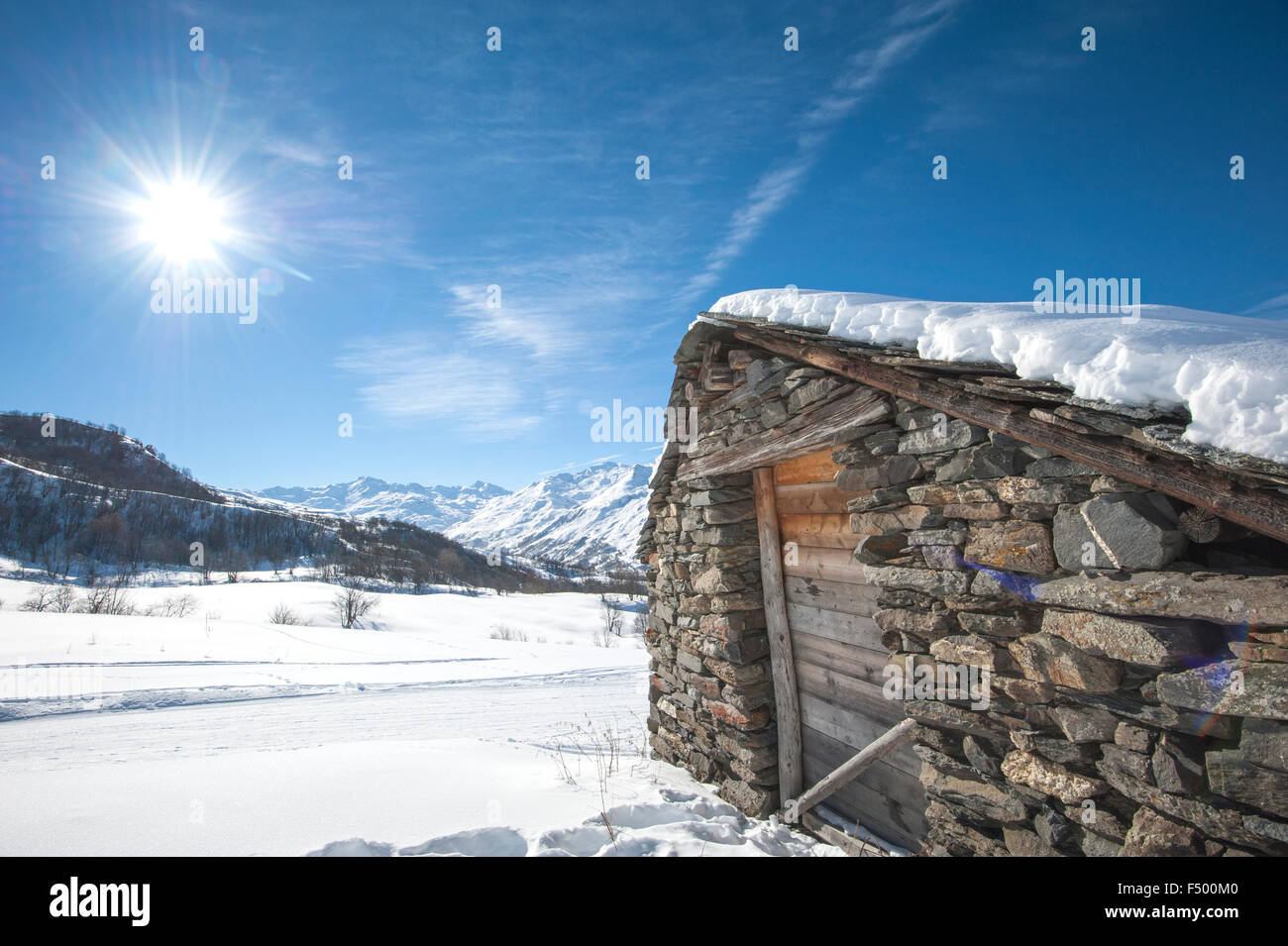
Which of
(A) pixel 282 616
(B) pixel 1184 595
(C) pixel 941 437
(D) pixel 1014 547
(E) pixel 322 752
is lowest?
(A) pixel 282 616

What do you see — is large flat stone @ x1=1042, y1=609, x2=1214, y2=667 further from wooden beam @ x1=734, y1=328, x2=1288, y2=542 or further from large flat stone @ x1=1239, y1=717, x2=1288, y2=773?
wooden beam @ x1=734, y1=328, x2=1288, y2=542

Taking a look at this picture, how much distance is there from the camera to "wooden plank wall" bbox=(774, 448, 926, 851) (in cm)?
414

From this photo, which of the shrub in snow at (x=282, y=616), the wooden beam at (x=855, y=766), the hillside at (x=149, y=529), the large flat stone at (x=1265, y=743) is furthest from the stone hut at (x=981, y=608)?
the hillside at (x=149, y=529)

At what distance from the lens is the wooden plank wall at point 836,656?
13.6 feet

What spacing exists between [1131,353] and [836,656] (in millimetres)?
3064

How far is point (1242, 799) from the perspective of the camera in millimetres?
2057

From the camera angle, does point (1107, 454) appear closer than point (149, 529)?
Yes

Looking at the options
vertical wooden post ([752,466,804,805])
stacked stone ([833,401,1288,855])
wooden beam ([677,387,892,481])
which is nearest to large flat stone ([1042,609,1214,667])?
stacked stone ([833,401,1288,855])

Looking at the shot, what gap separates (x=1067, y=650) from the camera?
8.61ft

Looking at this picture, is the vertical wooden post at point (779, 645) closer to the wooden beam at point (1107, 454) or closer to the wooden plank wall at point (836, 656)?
the wooden plank wall at point (836, 656)

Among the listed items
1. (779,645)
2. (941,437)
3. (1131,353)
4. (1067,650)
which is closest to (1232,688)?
(1067,650)

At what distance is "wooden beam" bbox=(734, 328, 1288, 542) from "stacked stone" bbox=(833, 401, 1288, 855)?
0.16 meters

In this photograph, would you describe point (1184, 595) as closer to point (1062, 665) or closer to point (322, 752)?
point (1062, 665)
